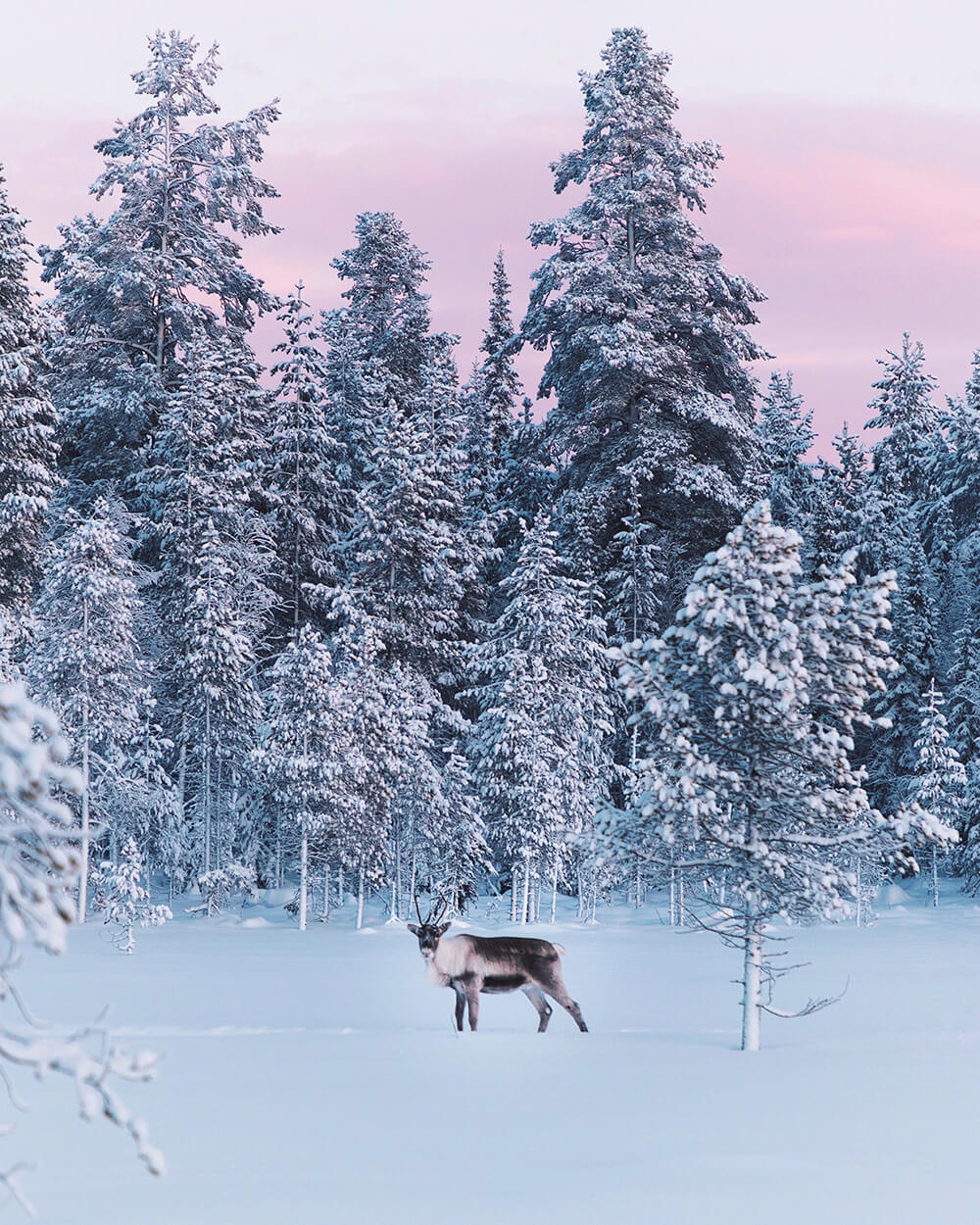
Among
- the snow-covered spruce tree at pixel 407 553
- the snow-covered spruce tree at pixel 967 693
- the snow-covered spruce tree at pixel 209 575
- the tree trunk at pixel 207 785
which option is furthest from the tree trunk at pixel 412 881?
the snow-covered spruce tree at pixel 967 693

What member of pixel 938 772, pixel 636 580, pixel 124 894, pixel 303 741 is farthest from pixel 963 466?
pixel 124 894

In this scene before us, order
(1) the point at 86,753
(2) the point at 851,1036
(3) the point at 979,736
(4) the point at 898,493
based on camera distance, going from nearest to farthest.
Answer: (2) the point at 851,1036, (1) the point at 86,753, (3) the point at 979,736, (4) the point at 898,493

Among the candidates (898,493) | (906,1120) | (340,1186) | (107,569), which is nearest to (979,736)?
(898,493)

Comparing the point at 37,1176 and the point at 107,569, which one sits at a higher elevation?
the point at 107,569

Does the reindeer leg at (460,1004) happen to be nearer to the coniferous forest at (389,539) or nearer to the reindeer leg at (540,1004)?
the reindeer leg at (540,1004)

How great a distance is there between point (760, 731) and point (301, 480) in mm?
30960

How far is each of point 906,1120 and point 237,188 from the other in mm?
42034

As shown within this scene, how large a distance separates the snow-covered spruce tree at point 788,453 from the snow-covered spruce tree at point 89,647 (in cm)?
2074

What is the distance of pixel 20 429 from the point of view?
36469 millimetres

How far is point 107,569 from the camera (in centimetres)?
3406

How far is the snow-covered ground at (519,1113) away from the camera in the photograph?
30.1 feet

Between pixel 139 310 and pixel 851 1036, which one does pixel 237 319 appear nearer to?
pixel 139 310

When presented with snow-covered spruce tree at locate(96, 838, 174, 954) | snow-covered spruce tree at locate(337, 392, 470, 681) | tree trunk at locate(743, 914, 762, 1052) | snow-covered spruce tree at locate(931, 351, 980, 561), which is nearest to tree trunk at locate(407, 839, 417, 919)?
snow-covered spruce tree at locate(337, 392, 470, 681)

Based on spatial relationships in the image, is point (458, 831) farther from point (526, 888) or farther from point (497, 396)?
point (497, 396)
